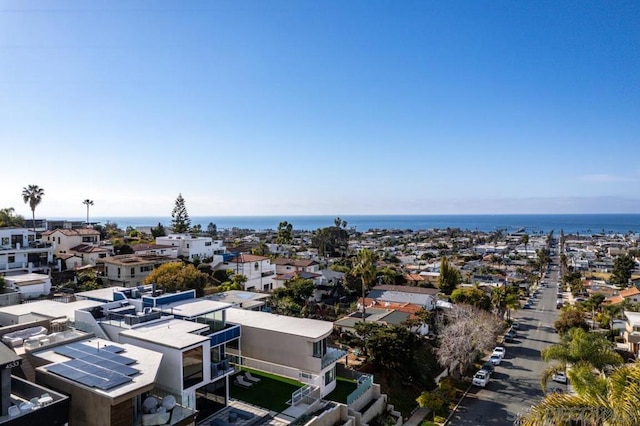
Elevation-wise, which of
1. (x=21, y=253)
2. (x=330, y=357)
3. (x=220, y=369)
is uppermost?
(x=21, y=253)

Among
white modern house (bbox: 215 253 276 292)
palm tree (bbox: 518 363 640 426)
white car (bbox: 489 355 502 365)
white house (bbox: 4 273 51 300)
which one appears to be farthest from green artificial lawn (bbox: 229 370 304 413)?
white modern house (bbox: 215 253 276 292)

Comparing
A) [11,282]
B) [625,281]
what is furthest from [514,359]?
[625,281]

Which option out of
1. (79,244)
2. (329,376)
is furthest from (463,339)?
(79,244)

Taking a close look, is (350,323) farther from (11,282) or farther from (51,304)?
(11,282)

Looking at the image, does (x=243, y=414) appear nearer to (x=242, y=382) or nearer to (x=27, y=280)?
(x=242, y=382)

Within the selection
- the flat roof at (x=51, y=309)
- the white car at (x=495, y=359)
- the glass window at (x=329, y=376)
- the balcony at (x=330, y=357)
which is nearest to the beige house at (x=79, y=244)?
the flat roof at (x=51, y=309)
